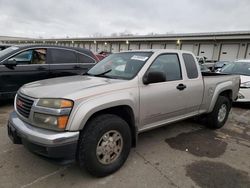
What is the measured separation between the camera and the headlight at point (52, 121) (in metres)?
2.35

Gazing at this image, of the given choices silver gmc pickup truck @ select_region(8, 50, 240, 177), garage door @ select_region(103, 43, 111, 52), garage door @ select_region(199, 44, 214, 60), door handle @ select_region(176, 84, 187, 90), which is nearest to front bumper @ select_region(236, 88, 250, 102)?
silver gmc pickup truck @ select_region(8, 50, 240, 177)

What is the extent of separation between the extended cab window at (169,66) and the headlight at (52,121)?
5.68ft

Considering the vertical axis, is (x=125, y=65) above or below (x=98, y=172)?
above

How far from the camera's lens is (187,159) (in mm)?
3359

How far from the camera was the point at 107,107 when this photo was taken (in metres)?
2.67

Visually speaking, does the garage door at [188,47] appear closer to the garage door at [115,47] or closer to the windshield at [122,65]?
the garage door at [115,47]

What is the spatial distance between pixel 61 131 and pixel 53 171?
0.87m

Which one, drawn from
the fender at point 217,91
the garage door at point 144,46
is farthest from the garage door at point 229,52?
the fender at point 217,91

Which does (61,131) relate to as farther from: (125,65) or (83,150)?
(125,65)

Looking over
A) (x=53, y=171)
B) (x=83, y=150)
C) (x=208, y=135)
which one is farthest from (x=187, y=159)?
(x=53, y=171)

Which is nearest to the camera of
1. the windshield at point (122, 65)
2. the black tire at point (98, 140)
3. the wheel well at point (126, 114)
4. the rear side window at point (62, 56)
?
the black tire at point (98, 140)

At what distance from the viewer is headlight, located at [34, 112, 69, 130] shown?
2346 mm

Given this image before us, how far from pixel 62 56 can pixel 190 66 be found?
389 cm

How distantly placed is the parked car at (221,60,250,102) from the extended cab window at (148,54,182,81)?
13.2 feet
